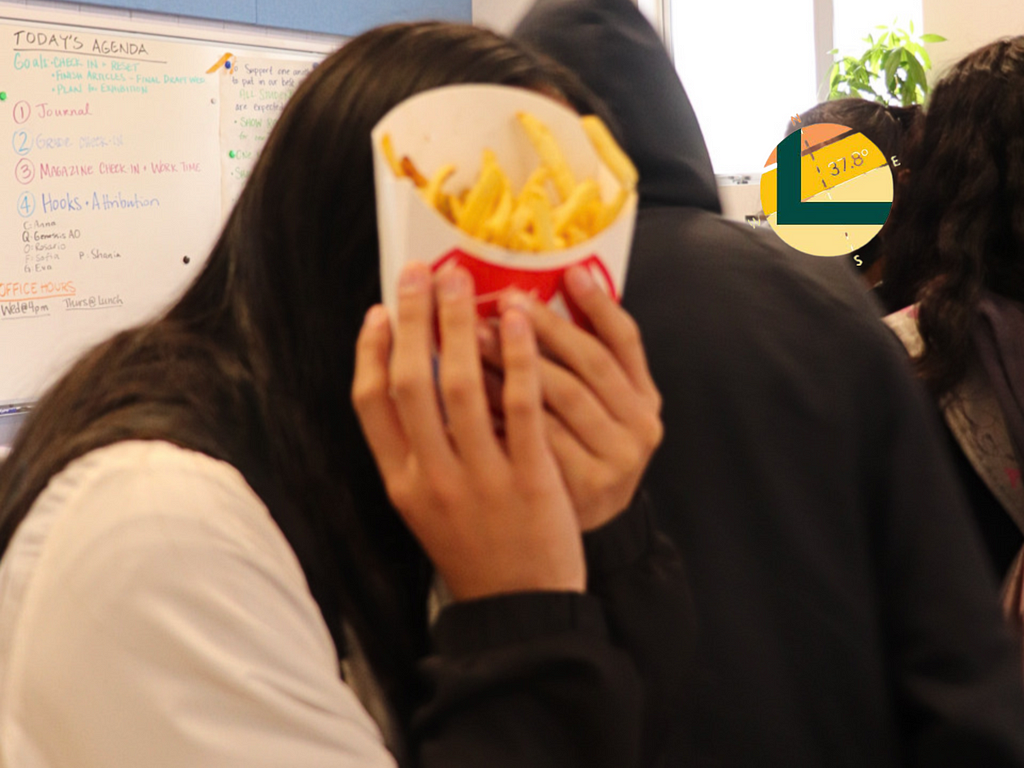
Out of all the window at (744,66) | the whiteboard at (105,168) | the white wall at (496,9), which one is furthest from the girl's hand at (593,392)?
the window at (744,66)

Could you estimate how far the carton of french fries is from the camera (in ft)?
2.01

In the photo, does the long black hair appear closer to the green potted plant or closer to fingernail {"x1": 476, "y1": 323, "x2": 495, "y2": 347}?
fingernail {"x1": 476, "y1": 323, "x2": 495, "y2": 347}

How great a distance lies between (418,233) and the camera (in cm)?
61

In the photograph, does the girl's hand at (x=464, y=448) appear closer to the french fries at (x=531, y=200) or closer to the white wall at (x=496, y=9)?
the french fries at (x=531, y=200)

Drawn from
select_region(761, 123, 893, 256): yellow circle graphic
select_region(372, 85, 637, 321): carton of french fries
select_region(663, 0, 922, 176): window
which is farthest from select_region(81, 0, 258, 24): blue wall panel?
select_region(372, 85, 637, 321): carton of french fries

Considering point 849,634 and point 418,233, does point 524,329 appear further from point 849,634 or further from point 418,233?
point 849,634

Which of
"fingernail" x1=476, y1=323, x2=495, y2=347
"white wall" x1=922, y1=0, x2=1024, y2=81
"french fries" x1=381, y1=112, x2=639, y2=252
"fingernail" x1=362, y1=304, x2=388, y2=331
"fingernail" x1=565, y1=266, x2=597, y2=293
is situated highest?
"white wall" x1=922, y1=0, x2=1024, y2=81

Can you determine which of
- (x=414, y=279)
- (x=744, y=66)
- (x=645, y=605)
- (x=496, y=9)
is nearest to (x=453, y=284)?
(x=414, y=279)

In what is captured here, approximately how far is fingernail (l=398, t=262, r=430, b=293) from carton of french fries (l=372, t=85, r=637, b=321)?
14 millimetres

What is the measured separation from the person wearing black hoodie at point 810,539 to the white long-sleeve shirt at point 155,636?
321 millimetres

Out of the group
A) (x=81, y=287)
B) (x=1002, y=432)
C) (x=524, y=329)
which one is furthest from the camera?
(x=81, y=287)

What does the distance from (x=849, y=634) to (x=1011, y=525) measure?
76cm

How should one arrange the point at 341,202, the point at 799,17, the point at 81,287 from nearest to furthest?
the point at 341,202 → the point at 81,287 → the point at 799,17

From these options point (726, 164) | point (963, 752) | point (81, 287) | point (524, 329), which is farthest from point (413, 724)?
point (726, 164)
